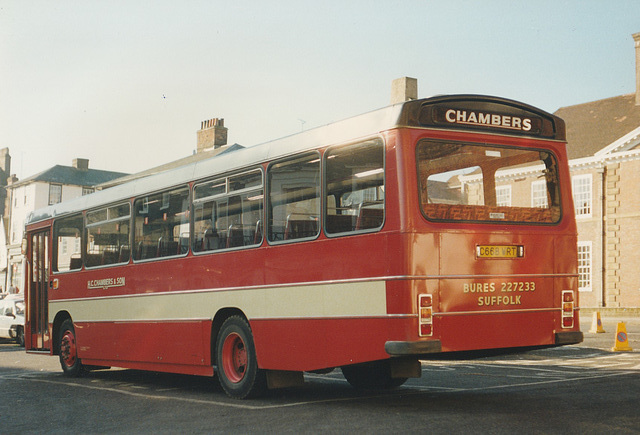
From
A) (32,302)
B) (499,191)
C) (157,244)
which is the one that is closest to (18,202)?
(32,302)

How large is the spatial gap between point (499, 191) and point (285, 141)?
274cm

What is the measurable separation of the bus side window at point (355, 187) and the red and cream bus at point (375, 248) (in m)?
0.02

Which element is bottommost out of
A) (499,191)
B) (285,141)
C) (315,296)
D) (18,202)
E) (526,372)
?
(526,372)

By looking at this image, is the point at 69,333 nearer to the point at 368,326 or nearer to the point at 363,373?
the point at 363,373

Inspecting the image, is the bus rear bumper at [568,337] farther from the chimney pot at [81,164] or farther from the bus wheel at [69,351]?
the chimney pot at [81,164]

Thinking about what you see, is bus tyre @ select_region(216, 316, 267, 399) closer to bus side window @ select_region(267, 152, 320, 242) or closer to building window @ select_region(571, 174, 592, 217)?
bus side window @ select_region(267, 152, 320, 242)

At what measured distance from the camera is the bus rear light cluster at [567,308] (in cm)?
960

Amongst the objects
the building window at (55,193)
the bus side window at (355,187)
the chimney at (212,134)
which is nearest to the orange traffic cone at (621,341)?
the bus side window at (355,187)

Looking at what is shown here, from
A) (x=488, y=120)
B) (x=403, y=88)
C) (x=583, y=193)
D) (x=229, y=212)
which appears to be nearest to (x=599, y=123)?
(x=583, y=193)

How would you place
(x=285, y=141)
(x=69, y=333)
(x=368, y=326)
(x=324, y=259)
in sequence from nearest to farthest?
(x=368, y=326) → (x=324, y=259) → (x=285, y=141) → (x=69, y=333)

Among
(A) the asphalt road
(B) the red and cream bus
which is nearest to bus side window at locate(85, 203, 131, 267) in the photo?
(B) the red and cream bus

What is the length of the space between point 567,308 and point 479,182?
1821mm

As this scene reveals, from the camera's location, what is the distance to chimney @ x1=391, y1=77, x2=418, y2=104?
43219 mm

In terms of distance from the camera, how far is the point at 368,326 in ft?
29.0
